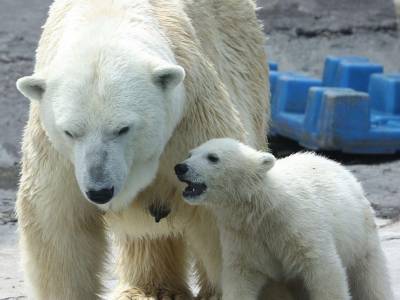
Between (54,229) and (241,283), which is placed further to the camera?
(54,229)

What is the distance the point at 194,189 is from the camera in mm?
3254

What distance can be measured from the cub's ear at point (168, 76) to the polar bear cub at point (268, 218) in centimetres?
22

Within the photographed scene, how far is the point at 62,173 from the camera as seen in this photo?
339cm

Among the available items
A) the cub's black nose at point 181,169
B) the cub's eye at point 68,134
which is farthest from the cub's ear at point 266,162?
the cub's eye at point 68,134

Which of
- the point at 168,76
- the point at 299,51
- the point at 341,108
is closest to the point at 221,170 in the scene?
the point at 168,76

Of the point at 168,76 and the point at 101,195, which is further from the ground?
the point at 168,76

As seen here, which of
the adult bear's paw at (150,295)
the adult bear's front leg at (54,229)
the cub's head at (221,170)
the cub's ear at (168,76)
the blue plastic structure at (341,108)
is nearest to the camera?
the cub's ear at (168,76)

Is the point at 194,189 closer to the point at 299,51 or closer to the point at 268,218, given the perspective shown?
the point at 268,218

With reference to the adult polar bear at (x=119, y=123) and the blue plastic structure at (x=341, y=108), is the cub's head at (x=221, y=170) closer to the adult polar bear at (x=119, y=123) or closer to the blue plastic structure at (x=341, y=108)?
the adult polar bear at (x=119, y=123)

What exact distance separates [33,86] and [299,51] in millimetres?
4465

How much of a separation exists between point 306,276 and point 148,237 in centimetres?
93

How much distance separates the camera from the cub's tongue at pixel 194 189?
10.6ft

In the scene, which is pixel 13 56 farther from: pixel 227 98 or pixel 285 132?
pixel 227 98

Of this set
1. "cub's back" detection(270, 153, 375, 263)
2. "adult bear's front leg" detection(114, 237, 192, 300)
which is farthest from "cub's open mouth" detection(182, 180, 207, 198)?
"adult bear's front leg" detection(114, 237, 192, 300)
